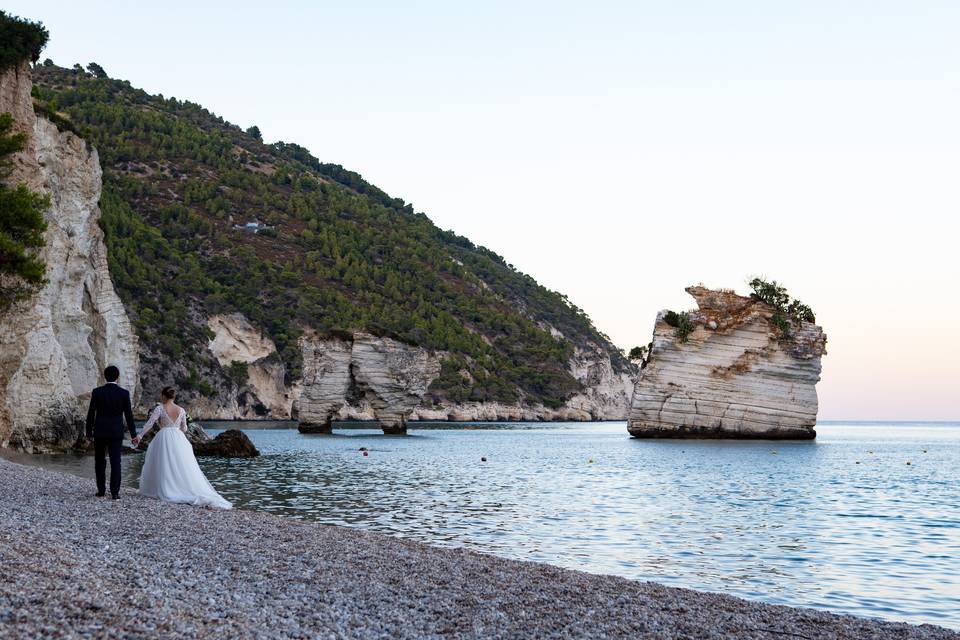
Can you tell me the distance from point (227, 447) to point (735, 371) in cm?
3774

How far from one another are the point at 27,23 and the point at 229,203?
92526 mm

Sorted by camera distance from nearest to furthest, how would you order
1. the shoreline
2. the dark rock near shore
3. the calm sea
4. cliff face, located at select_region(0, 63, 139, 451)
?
the shoreline → the calm sea → cliff face, located at select_region(0, 63, 139, 451) → the dark rock near shore

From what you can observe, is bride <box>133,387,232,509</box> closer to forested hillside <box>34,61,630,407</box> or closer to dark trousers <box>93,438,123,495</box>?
dark trousers <box>93,438,123,495</box>

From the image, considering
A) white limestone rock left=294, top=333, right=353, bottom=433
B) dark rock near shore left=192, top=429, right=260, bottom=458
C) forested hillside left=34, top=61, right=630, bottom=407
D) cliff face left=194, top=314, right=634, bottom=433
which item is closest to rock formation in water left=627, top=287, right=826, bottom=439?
cliff face left=194, top=314, right=634, bottom=433

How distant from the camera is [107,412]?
623 inches

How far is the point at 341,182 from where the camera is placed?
176m

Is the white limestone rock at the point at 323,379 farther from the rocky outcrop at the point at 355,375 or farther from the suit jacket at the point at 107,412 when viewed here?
the suit jacket at the point at 107,412

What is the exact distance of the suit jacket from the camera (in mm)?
15727

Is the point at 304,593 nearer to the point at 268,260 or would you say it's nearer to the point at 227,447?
the point at 227,447

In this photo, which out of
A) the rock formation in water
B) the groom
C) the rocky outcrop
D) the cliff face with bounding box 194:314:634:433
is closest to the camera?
the groom

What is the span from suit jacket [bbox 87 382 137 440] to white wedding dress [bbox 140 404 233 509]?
1.39 meters

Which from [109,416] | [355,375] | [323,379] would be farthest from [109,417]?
[323,379]

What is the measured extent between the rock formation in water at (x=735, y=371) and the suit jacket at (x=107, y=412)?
52.6 meters

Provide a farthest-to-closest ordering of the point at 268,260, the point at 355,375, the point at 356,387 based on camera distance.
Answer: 1. the point at 268,260
2. the point at 356,387
3. the point at 355,375
